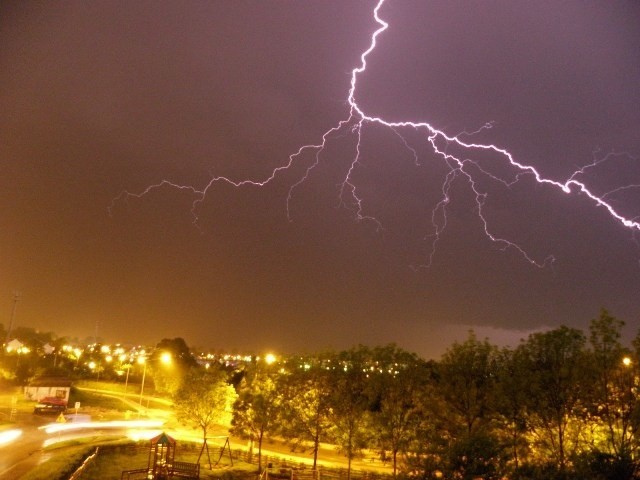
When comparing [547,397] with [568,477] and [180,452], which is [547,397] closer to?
[568,477]

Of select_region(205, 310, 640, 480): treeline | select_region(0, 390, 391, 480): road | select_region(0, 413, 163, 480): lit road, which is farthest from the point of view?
select_region(0, 390, 391, 480): road

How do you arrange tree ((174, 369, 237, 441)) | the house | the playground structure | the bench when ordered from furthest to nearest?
the house < tree ((174, 369, 237, 441)) < the bench < the playground structure

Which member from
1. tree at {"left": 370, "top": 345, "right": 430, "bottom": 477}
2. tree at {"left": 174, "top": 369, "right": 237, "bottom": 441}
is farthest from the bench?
tree at {"left": 370, "top": 345, "right": 430, "bottom": 477}

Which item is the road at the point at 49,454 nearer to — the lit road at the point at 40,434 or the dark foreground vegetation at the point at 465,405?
the lit road at the point at 40,434

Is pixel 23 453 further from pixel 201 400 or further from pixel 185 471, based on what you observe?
pixel 201 400

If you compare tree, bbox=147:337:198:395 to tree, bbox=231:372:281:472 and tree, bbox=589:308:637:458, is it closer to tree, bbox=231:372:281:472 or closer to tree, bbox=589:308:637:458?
tree, bbox=231:372:281:472

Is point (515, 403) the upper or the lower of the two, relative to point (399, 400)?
upper

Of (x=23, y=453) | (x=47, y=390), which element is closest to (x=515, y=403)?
(x=23, y=453)
